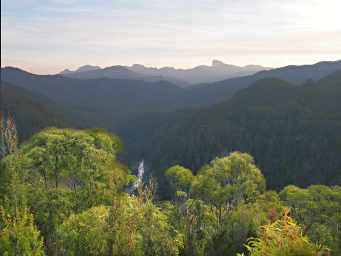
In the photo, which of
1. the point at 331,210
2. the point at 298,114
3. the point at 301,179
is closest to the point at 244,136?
the point at 298,114

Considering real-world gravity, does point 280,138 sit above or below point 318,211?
below

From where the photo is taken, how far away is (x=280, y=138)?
499ft

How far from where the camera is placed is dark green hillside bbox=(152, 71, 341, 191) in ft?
400

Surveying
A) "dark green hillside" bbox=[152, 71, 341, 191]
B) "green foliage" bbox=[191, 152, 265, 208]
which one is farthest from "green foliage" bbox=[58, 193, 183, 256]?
"dark green hillside" bbox=[152, 71, 341, 191]

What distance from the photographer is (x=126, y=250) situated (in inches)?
356

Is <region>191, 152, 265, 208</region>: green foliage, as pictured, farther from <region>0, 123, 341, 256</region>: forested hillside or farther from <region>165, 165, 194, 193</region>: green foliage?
<region>165, 165, 194, 193</region>: green foliage

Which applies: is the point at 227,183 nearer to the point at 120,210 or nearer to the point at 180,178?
the point at 180,178

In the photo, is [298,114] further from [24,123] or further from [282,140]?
[24,123]

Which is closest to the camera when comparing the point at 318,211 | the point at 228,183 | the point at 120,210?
the point at 120,210

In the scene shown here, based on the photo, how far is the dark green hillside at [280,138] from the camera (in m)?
122

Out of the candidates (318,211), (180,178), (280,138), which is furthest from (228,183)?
(280,138)

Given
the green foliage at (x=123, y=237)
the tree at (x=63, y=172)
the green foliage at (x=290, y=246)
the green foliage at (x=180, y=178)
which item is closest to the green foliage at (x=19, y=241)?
the green foliage at (x=123, y=237)

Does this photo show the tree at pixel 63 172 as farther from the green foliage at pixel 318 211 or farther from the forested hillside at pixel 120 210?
the green foliage at pixel 318 211

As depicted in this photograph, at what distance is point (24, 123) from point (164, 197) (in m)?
133
